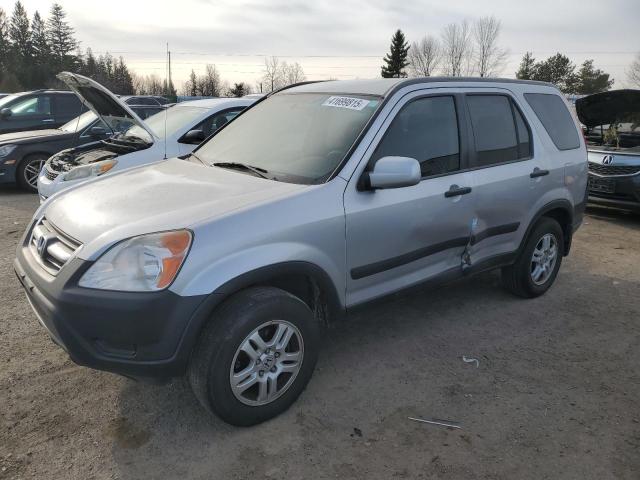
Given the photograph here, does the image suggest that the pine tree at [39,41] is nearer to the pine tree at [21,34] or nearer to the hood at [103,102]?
the pine tree at [21,34]

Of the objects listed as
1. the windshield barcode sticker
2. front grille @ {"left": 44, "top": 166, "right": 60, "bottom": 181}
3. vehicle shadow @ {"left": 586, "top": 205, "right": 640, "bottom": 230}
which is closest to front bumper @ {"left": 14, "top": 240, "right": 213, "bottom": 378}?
the windshield barcode sticker

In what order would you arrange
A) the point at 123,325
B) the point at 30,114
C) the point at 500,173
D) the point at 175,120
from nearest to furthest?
1. the point at 123,325
2. the point at 500,173
3. the point at 175,120
4. the point at 30,114

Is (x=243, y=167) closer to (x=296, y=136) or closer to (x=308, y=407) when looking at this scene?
(x=296, y=136)

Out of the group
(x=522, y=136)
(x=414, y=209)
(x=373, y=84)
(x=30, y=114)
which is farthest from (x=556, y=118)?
(x=30, y=114)

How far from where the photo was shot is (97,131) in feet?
27.6

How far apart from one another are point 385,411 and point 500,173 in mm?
2024

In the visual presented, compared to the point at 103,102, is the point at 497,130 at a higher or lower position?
lower

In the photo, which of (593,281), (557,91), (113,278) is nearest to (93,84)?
(113,278)

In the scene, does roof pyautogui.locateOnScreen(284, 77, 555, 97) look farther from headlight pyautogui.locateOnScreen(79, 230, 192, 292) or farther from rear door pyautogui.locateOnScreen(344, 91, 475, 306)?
headlight pyautogui.locateOnScreen(79, 230, 192, 292)

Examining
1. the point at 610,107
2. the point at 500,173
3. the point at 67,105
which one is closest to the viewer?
the point at 500,173

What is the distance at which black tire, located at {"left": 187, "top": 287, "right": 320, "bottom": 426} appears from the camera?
2.51 m

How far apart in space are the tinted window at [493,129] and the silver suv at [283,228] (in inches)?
0.6

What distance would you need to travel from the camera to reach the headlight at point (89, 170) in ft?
17.6

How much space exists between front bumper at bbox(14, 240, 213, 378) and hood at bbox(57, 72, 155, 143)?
136 inches
